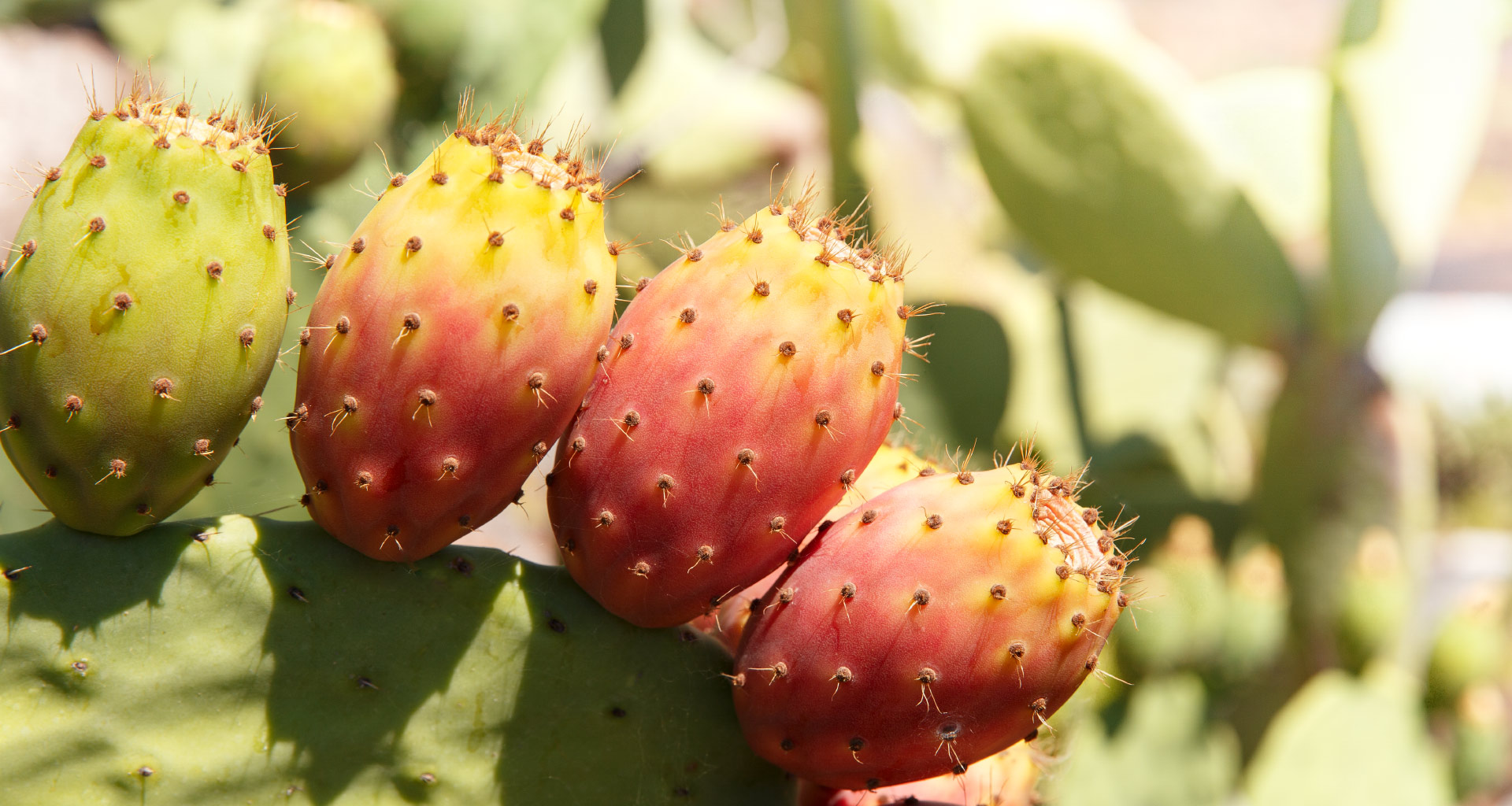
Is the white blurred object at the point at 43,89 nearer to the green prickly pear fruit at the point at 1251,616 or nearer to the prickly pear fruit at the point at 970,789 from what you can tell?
the prickly pear fruit at the point at 970,789

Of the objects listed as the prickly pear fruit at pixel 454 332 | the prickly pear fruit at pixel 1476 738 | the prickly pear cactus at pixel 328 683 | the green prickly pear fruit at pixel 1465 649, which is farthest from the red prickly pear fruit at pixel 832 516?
the prickly pear fruit at pixel 1476 738

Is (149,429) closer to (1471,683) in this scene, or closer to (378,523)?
(378,523)

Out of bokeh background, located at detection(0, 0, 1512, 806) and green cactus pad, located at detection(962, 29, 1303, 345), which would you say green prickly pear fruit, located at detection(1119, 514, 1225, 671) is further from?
green cactus pad, located at detection(962, 29, 1303, 345)

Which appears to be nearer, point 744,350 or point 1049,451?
point 744,350

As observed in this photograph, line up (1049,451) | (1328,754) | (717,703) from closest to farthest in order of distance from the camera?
(717,703) < (1328,754) < (1049,451)

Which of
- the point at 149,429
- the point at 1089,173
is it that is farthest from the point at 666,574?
the point at 1089,173

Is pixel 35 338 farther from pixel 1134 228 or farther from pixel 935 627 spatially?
pixel 1134 228

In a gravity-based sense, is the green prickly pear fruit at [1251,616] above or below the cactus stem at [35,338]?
below
